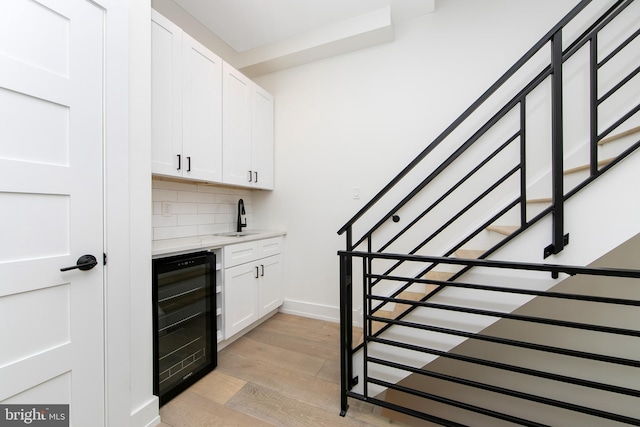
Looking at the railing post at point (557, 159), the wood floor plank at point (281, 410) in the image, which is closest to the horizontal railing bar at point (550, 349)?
the railing post at point (557, 159)

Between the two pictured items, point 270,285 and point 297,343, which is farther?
point 270,285

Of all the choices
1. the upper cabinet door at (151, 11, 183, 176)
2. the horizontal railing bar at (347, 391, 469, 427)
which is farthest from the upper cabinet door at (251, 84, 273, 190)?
the horizontal railing bar at (347, 391, 469, 427)

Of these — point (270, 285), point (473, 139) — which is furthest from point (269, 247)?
point (473, 139)

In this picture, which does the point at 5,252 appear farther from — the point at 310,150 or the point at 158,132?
the point at 310,150

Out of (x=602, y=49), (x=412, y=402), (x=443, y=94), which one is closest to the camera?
(x=602, y=49)

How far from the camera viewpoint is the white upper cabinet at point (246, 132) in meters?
2.28

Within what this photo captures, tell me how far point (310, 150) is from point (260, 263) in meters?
1.34

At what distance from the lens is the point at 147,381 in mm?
1370

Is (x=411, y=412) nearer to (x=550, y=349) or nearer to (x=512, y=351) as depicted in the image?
(x=550, y=349)

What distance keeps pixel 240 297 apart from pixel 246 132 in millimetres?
1608

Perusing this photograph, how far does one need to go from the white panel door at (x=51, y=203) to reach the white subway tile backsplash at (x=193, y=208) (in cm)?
88

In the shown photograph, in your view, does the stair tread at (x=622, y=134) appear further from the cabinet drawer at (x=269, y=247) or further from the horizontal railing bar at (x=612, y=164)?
the cabinet drawer at (x=269, y=247)

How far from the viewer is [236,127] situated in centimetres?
237

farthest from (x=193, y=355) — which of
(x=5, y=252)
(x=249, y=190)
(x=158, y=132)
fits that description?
(x=249, y=190)
